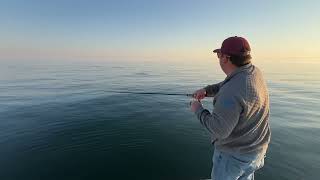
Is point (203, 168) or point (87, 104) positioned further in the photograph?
point (87, 104)

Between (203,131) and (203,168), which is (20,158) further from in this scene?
(203,131)

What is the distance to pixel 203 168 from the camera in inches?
379

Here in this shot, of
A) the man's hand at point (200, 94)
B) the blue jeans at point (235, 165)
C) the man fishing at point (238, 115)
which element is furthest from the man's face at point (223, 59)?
the blue jeans at point (235, 165)

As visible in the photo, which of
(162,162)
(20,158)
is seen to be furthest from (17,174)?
(162,162)

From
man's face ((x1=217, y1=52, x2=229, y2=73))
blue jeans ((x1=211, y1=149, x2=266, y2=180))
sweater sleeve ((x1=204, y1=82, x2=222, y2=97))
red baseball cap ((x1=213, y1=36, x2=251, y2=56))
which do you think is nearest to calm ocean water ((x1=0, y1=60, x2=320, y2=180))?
sweater sleeve ((x1=204, y1=82, x2=222, y2=97))

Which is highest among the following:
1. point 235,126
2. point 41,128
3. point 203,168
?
point 235,126

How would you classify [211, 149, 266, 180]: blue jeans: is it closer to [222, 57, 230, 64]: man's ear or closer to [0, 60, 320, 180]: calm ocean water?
[222, 57, 230, 64]: man's ear

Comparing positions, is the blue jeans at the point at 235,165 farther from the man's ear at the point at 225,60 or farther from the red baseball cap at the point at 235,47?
the red baseball cap at the point at 235,47

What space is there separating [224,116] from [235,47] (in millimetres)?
992

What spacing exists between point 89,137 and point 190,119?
18.5ft

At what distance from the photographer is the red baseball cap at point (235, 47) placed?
4.07 m

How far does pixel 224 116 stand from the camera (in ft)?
12.7

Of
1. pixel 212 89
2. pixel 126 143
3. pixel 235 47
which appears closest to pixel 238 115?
pixel 235 47

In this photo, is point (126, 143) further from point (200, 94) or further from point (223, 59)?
point (223, 59)
